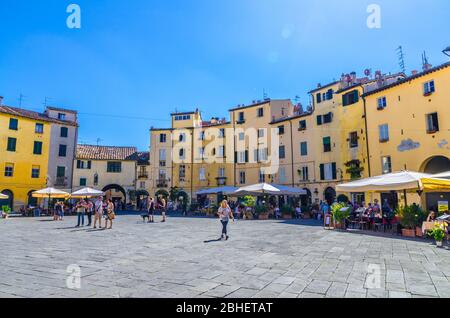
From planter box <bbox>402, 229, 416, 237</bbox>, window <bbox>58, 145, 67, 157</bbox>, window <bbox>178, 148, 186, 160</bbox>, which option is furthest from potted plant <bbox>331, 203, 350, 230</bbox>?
window <bbox>58, 145, 67, 157</bbox>

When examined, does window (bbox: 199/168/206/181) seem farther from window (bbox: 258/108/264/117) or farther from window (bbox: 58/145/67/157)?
window (bbox: 58/145/67/157)

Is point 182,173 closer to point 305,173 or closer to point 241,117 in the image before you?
point 241,117

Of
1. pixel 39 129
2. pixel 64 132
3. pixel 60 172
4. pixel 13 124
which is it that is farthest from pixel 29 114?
pixel 60 172

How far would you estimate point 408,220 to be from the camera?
1183 centimetres

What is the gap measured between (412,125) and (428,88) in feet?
8.62

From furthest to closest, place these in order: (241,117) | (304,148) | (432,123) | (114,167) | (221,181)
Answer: (114,167), (221,181), (241,117), (304,148), (432,123)

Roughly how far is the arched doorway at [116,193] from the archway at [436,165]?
117 ft

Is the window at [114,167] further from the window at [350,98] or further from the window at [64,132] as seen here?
the window at [350,98]

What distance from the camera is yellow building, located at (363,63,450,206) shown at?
1891 cm

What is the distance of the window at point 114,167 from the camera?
41.5 metres

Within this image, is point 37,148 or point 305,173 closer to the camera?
point 305,173

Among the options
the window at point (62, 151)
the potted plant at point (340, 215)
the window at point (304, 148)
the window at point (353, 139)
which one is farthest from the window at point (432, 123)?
the window at point (62, 151)
